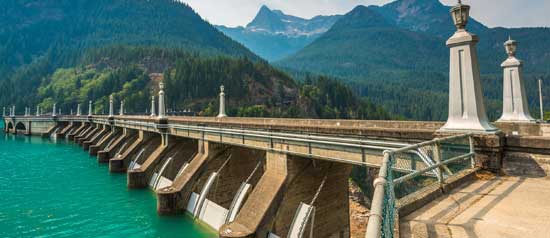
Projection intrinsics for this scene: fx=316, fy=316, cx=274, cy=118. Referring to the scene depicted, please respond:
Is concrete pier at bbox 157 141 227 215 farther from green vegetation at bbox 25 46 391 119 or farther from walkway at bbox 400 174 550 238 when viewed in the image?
green vegetation at bbox 25 46 391 119

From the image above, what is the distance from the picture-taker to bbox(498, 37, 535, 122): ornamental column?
1266 centimetres

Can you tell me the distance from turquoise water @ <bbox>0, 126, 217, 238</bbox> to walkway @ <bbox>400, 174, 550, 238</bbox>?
12.7 m

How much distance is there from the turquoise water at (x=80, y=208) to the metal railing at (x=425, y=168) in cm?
1218

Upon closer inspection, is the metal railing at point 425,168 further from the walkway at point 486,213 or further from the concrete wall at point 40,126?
the concrete wall at point 40,126

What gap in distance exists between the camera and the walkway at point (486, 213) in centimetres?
471

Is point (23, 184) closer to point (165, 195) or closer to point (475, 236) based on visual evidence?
point (165, 195)

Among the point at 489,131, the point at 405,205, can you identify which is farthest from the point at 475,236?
the point at 489,131

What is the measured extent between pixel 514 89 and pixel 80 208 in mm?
24665

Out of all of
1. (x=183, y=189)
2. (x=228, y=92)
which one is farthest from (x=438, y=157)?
(x=228, y=92)

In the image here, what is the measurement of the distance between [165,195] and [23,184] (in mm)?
18722

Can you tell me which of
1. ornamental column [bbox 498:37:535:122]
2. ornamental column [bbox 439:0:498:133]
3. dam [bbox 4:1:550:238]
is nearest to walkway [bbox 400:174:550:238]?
dam [bbox 4:1:550:238]

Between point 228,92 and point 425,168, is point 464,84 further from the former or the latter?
point 228,92

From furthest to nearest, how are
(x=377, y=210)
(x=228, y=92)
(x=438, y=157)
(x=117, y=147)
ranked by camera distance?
(x=228, y=92)
(x=117, y=147)
(x=438, y=157)
(x=377, y=210)

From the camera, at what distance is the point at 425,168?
5992 millimetres
